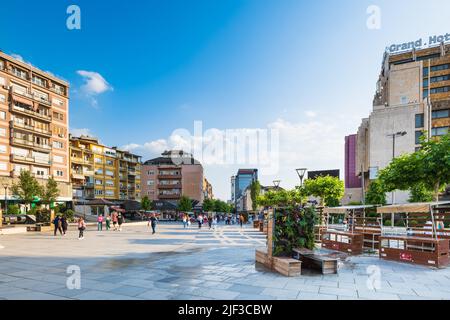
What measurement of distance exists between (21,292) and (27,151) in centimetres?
4698

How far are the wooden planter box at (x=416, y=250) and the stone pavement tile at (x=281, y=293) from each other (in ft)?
19.2

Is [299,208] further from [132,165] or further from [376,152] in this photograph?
[132,165]

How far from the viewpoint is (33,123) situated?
46750mm

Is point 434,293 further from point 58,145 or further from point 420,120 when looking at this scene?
point 420,120

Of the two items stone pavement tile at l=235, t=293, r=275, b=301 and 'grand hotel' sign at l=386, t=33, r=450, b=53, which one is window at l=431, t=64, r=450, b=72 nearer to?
'grand hotel' sign at l=386, t=33, r=450, b=53

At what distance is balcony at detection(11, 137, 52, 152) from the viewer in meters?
43.0

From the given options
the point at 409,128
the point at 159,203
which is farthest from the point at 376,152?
the point at 159,203

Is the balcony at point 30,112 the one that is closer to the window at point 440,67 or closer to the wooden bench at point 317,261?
the wooden bench at point 317,261

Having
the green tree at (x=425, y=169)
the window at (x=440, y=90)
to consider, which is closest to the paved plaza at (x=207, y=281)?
the green tree at (x=425, y=169)

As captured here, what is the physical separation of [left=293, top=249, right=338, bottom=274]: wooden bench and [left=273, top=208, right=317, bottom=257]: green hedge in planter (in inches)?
11.2

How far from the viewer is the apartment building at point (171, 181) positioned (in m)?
79.5

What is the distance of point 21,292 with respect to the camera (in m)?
6.50

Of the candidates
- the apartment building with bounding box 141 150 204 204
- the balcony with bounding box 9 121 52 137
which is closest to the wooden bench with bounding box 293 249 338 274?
the balcony with bounding box 9 121 52 137
